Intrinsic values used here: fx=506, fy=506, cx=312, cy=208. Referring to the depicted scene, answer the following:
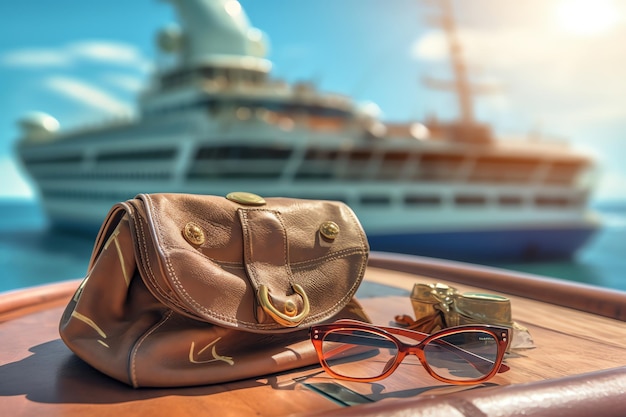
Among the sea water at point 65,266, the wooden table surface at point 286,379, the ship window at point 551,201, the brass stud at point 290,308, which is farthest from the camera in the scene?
the ship window at point 551,201

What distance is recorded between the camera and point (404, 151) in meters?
10.8

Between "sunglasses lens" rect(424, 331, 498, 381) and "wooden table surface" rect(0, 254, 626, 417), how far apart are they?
2cm

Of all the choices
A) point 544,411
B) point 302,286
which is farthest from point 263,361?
point 544,411

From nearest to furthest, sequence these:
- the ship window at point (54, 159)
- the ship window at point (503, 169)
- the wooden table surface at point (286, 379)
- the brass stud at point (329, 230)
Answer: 1. the wooden table surface at point (286, 379)
2. the brass stud at point (329, 230)
3. the ship window at point (503, 169)
4. the ship window at point (54, 159)

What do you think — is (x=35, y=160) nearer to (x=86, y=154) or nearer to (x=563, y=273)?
(x=86, y=154)

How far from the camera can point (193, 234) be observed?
0.61 meters

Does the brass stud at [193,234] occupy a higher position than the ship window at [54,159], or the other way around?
the brass stud at [193,234]

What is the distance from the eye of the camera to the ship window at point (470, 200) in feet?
37.2

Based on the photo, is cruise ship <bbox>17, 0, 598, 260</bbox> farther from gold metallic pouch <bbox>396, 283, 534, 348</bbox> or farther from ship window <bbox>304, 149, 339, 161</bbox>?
gold metallic pouch <bbox>396, 283, 534, 348</bbox>

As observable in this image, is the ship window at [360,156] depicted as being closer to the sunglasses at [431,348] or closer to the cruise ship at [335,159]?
the cruise ship at [335,159]

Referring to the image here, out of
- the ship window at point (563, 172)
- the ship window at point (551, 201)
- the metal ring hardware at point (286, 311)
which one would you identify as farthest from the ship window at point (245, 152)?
the metal ring hardware at point (286, 311)

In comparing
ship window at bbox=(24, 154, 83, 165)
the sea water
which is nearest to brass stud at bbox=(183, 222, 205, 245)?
the sea water

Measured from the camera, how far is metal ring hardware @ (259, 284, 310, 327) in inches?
23.0

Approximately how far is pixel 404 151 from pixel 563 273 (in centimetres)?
454
